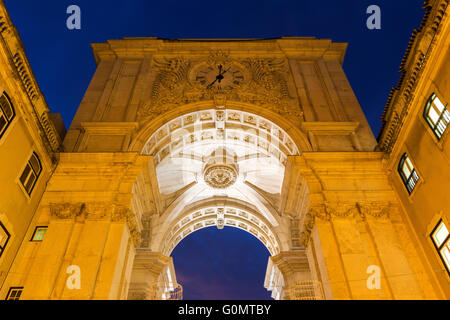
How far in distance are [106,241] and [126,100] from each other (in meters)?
10.9

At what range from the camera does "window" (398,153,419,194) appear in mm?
16469

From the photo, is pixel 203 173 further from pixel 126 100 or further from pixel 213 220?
pixel 126 100

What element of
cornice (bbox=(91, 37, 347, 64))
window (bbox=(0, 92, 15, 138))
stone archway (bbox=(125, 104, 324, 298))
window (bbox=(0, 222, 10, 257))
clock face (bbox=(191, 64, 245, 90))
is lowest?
window (bbox=(0, 222, 10, 257))

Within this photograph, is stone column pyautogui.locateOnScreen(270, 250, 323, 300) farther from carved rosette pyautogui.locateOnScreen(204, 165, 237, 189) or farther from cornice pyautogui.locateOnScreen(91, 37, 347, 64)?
cornice pyautogui.locateOnScreen(91, 37, 347, 64)

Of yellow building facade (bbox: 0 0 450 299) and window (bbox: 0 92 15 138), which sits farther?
yellow building facade (bbox: 0 0 450 299)

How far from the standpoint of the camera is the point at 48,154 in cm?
1836

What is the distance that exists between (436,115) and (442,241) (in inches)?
210

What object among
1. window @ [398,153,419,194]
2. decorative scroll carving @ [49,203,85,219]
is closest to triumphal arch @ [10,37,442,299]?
decorative scroll carving @ [49,203,85,219]

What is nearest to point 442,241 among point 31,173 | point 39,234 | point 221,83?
point 221,83

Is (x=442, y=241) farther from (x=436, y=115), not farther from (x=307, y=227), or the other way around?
(x=307, y=227)

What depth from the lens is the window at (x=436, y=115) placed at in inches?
556

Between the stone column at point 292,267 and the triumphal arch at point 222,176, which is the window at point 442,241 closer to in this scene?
the triumphal arch at point 222,176

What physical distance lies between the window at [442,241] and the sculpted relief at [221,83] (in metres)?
10.4
